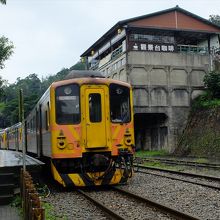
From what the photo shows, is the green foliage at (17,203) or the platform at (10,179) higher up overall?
the platform at (10,179)

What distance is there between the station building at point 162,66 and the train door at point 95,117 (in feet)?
64.6

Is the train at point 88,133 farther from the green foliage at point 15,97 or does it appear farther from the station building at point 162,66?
the station building at point 162,66

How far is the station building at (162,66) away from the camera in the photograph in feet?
102

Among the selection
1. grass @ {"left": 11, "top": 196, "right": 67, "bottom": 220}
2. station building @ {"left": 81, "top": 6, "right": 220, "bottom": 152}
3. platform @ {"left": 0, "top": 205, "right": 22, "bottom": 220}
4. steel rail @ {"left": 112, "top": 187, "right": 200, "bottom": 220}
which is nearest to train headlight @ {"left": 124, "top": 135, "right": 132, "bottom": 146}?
steel rail @ {"left": 112, "top": 187, "right": 200, "bottom": 220}

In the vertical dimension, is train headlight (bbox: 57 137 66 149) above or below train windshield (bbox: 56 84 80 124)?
below

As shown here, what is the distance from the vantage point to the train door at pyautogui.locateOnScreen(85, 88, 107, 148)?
1068 centimetres

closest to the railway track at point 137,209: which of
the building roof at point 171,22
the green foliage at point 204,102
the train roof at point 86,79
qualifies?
the train roof at point 86,79

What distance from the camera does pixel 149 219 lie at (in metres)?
6.78

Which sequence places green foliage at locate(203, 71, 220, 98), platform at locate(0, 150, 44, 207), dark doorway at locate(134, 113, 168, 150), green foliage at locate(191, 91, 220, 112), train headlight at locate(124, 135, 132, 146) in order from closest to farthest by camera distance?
platform at locate(0, 150, 44, 207) < train headlight at locate(124, 135, 132, 146) < green foliage at locate(191, 91, 220, 112) < green foliage at locate(203, 71, 220, 98) < dark doorway at locate(134, 113, 168, 150)

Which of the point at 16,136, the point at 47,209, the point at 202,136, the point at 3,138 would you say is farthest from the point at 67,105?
the point at 3,138

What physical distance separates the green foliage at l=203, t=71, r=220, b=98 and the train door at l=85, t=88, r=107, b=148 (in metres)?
20.6

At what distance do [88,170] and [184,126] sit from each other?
2213cm

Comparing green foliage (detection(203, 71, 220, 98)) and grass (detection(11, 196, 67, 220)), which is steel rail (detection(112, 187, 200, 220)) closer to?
grass (detection(11, 196, 67, 220))

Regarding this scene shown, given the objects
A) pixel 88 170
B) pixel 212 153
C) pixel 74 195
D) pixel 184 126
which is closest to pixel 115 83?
pixel 88 170
